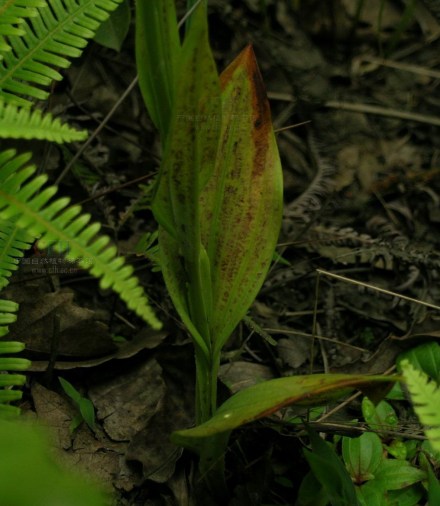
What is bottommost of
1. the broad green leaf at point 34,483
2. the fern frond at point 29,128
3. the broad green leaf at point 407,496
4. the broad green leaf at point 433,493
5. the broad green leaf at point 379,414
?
the broad green leaf at point 407,496

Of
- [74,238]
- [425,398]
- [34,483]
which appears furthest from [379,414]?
Answer: [34,483]

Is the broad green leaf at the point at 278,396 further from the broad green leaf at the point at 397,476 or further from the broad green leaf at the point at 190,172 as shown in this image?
the broad green leaf at the point at 397,476

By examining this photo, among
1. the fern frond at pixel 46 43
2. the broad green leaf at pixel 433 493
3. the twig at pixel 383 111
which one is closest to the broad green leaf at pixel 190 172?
the fern frond at pixel 46 43

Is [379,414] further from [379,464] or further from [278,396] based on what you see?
[278,396]

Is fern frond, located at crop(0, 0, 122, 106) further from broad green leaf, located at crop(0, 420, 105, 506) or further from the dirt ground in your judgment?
broad green leaf, located at crop(0, 420, 105, 506)

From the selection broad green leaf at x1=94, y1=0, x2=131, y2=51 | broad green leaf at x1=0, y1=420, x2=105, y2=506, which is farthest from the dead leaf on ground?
broad green leaf at x1=94, y1=0, x2=131, y2=51
